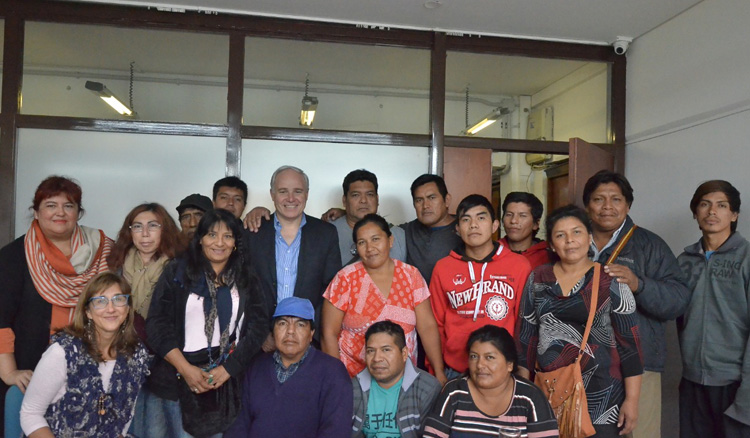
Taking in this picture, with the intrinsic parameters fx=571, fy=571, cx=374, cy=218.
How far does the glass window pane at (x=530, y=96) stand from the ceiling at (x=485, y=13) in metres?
0.32

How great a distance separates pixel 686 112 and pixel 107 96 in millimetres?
4414

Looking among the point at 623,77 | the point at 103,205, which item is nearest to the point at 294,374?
the point at 103,205

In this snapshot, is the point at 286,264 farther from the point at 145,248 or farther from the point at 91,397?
the point at 91,397

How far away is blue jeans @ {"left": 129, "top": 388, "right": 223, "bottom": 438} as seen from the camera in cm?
259

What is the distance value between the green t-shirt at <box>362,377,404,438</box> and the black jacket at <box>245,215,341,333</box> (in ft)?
2.18

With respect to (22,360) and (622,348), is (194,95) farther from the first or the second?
(622,348)

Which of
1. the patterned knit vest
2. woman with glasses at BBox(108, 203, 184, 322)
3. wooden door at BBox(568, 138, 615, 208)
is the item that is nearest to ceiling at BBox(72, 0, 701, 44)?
wooden door at BBox(568, 138, 615, 208)

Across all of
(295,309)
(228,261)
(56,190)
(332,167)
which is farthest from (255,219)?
(332,167)

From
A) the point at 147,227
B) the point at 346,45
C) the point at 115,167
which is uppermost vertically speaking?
the point at 346,45

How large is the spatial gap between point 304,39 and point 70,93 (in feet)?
6.13

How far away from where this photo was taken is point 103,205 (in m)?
4.36

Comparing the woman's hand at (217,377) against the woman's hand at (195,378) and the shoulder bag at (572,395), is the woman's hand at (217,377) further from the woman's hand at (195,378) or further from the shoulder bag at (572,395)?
the shoulder bag at (572,395)

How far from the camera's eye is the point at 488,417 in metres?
2.57

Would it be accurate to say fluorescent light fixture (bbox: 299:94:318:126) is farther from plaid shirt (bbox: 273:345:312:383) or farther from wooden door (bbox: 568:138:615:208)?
plaid shirt (bbox: 273:345:312:383)
